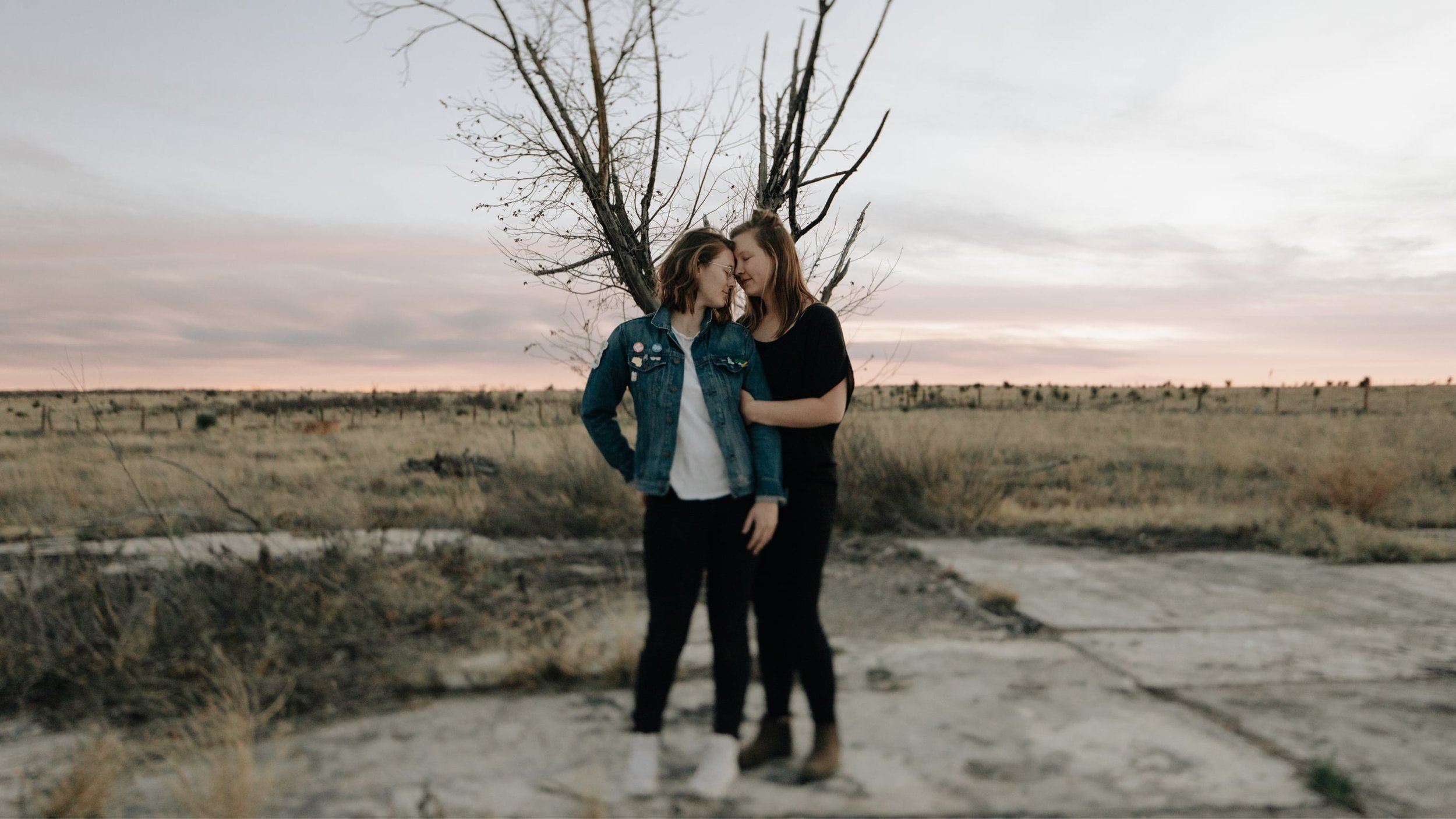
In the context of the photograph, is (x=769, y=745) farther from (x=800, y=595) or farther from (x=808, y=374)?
(x=808, y=374)

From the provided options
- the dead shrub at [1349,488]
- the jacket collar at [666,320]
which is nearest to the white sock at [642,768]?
the jacket collar at [666,320]

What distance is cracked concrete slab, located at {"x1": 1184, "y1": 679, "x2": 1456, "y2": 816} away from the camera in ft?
8.63

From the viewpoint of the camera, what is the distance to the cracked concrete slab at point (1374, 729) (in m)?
2.63

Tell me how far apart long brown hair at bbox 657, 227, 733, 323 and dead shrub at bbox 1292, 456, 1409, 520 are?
Answer: 8396 millimetres

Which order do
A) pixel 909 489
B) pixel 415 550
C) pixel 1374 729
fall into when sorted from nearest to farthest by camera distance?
1. pixel 1374 729
2. pixel 415 550
3. pixel 909 489

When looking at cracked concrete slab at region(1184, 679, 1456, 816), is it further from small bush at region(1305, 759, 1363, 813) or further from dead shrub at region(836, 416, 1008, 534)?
dead shrub at region(836, 416, 1008, 534)

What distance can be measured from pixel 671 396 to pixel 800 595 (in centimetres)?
72

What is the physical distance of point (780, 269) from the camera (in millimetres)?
2631

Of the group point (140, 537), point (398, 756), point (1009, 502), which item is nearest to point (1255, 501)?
point (1009, 502)

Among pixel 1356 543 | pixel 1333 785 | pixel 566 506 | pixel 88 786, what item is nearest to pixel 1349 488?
pixel 1356 543

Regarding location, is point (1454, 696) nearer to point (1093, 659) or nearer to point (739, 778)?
point (1093, 659)

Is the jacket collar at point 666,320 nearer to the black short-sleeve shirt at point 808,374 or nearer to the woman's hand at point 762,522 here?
the black short-sleeve shirt at point 808,374

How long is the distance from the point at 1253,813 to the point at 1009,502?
6265mm

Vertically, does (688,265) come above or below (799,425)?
above
